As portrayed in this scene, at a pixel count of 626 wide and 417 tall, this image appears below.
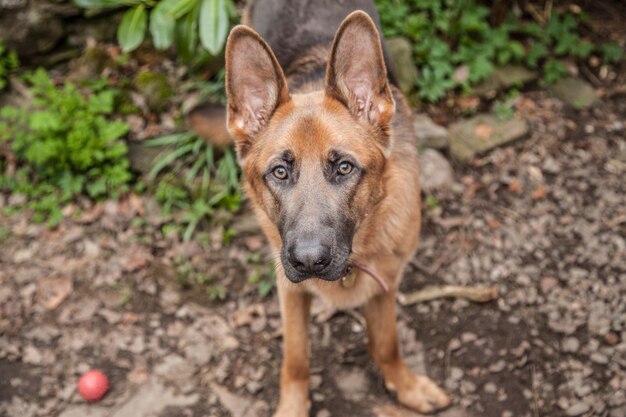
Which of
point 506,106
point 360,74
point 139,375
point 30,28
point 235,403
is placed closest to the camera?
point 360,74

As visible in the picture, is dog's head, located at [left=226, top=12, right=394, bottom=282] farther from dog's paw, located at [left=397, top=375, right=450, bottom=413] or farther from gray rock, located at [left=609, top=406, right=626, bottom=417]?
gray rock, located at [left=609, top=406, right=626, bottom=417]

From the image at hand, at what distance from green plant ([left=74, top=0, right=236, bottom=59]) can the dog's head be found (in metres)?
0.92

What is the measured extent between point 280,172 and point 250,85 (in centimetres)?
48

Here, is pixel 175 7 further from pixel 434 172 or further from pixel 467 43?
pixel 467 43

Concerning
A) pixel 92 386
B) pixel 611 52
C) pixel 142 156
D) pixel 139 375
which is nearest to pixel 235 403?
pixel 139 375

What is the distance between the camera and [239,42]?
2932 mm

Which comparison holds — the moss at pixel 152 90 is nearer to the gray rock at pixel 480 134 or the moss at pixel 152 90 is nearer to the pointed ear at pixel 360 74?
the gray rock at pixel 480 134

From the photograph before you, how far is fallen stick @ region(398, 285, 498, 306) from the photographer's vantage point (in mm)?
4188

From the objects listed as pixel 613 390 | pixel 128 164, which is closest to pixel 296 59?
pixel 128 164

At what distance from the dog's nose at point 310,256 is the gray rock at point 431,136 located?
2551 millimetres

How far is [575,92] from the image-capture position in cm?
550

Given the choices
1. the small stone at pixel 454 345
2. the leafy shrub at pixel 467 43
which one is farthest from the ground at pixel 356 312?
the leafy shrub at pixel 467 43

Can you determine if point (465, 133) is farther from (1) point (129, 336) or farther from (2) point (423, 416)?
(1) point (129, 336)

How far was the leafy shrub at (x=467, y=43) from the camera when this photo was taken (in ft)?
17.8
